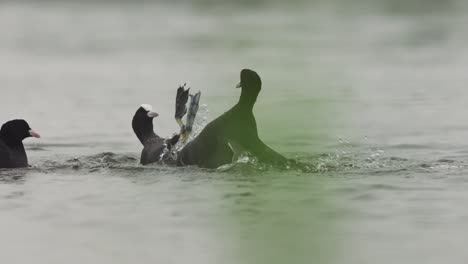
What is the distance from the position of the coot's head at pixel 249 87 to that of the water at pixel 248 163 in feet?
1.54

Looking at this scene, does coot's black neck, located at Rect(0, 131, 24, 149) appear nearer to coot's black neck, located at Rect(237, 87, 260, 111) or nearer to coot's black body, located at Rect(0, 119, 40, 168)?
coot's black body, located at Rect(0, 119, 40, 168)

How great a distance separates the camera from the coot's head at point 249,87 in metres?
10.1

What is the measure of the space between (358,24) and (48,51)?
9.61m

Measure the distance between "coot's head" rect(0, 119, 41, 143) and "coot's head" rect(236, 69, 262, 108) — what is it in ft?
7.42

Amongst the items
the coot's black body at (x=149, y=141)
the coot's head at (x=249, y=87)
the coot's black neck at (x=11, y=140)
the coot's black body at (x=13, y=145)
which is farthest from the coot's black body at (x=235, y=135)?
the coot's black neck at (x=11, y=140)

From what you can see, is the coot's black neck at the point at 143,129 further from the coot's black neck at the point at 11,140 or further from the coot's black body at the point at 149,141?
the coot's black neck at the point at 11,140

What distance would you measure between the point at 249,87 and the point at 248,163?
656mm

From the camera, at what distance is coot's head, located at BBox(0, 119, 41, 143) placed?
11461 mm

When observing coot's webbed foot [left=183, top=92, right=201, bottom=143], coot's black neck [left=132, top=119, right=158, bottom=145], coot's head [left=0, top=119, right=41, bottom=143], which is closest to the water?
coot's black neck [left=132, top=119, right=158, bottom=145]

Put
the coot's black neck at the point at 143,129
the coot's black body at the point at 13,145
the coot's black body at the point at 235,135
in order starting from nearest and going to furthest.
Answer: the coot's black body at the point at 235,135, the coot's black body at the point at 13,145, the coot's black neck at the point at 143,129

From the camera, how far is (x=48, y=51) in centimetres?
2588

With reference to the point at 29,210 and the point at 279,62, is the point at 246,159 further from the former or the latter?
the point at 279,62

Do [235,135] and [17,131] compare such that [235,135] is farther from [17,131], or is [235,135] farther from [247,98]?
[17,131]

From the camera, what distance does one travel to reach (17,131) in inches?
452
